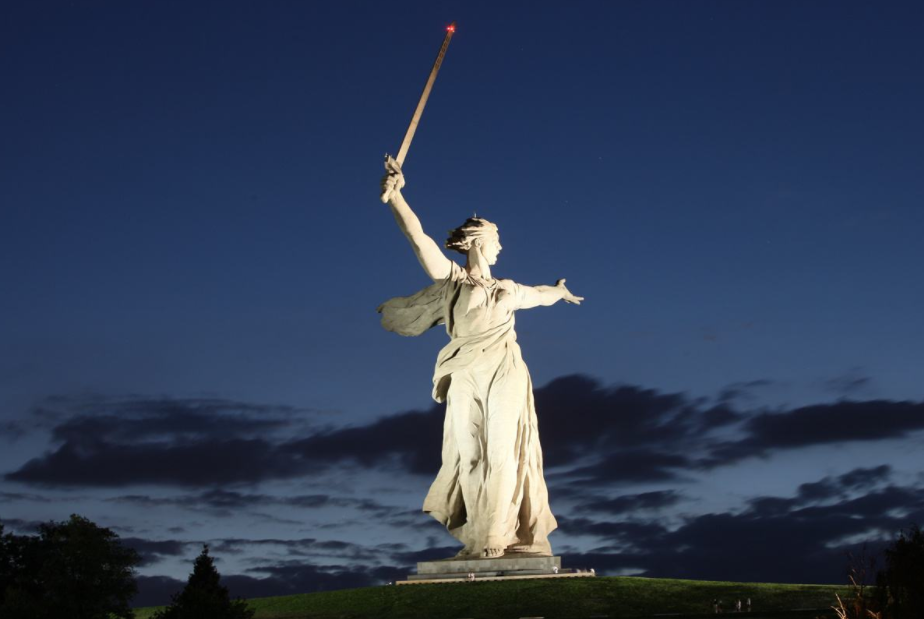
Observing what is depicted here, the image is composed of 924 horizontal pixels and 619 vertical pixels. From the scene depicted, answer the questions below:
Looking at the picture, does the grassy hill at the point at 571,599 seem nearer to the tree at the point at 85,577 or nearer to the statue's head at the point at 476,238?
the statue's head at the point at 476,238

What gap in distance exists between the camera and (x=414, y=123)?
17.7 metres

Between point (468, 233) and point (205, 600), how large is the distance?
6757 millimetres

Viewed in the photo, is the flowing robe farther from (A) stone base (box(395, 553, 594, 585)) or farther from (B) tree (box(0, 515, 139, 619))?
(B) tree (box(0, 515, 139, 619))

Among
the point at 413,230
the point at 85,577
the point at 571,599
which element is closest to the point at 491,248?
the point at 413,230

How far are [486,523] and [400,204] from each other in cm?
492

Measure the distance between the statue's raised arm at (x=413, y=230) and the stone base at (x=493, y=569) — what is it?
421cm

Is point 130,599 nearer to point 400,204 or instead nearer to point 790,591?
point 400,204

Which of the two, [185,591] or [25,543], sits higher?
[25,543]

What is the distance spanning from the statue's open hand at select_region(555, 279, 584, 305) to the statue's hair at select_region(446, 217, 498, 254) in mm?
1556

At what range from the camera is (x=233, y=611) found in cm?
1811

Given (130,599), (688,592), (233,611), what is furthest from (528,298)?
(130,599)

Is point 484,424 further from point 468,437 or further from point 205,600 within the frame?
point 205,600

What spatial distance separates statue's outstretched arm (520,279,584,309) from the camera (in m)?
19.5

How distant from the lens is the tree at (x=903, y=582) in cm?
1369
